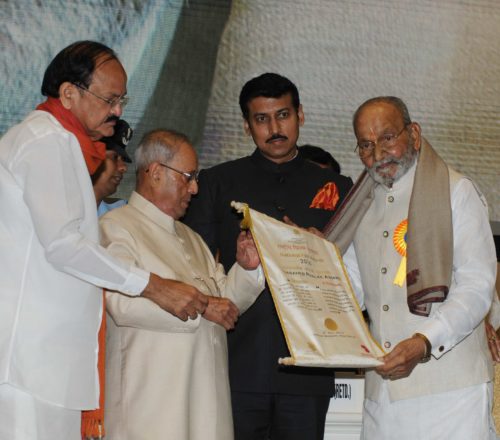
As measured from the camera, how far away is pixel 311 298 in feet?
10.1

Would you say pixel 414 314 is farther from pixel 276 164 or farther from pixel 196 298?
pixel 276 164

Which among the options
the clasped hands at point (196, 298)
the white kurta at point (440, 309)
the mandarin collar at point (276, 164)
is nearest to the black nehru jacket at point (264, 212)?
the mandarin collar at point (276, 164)

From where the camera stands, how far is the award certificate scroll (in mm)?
2883

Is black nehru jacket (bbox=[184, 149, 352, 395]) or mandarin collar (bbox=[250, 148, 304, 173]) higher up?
mandarin collar (bbox=[250, 148, 304, 173])

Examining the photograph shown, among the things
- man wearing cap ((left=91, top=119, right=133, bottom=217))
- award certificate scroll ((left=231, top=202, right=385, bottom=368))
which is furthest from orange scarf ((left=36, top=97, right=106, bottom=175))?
man wearing cap ((left=91, top=119, right=133, bottom=217))

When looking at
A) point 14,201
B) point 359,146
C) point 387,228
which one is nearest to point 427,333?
point 387,228

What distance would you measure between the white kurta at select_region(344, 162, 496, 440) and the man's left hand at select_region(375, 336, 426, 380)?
0.18ft

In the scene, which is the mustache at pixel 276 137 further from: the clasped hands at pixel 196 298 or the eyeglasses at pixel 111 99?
the eyeglasses at pixel 111 99

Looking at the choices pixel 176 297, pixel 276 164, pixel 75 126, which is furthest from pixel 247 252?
pixel 75 126

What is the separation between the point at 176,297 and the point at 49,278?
481 millimetres

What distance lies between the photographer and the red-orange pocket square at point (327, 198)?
3863mm

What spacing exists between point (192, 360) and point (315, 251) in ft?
1.95

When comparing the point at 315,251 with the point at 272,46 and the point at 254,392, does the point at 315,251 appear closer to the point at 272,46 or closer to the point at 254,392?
the point at 254,392

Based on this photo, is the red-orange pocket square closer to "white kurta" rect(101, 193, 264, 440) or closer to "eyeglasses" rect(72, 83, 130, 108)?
"white kurta" rect(101, 193, 264, 440)
